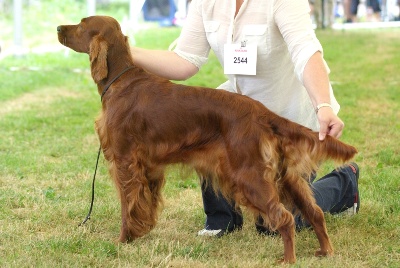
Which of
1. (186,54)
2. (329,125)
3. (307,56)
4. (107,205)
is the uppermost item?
(307,56)

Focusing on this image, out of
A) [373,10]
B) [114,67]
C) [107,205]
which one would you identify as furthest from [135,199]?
[373,10]

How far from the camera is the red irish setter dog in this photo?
124 inches

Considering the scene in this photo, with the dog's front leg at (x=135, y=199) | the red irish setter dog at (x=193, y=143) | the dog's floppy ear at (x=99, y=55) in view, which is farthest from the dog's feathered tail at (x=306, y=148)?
the dog's floppy ear at (x=99, y=55)

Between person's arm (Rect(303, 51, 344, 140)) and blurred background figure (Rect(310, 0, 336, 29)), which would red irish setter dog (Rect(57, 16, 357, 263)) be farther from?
blurred background figure (Rect(310, 0, 336, 29))

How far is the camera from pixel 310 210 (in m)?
3.34

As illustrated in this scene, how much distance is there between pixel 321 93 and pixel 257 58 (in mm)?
562

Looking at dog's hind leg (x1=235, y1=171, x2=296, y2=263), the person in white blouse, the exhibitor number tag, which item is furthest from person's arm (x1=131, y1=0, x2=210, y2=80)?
dog's hind leg (x1=235, y1=171, x2=296, y2=263)

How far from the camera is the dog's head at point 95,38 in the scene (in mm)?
3449

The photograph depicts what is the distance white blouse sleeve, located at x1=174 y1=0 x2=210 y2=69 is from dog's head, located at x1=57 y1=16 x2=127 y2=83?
0.45 metres

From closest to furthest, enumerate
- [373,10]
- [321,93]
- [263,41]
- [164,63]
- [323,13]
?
[321,93]
[263,41]
[164,63]
[323,13]
[373,10]

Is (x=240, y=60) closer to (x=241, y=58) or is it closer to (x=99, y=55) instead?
(x=241, y=58)

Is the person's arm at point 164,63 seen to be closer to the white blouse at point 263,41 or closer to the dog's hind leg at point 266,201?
the white blouse at point 263,41

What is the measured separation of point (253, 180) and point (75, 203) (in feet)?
4.80

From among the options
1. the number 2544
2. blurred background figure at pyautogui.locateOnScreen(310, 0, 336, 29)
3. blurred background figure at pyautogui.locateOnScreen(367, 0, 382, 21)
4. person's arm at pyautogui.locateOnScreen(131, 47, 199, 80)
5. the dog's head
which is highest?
the dog's head
